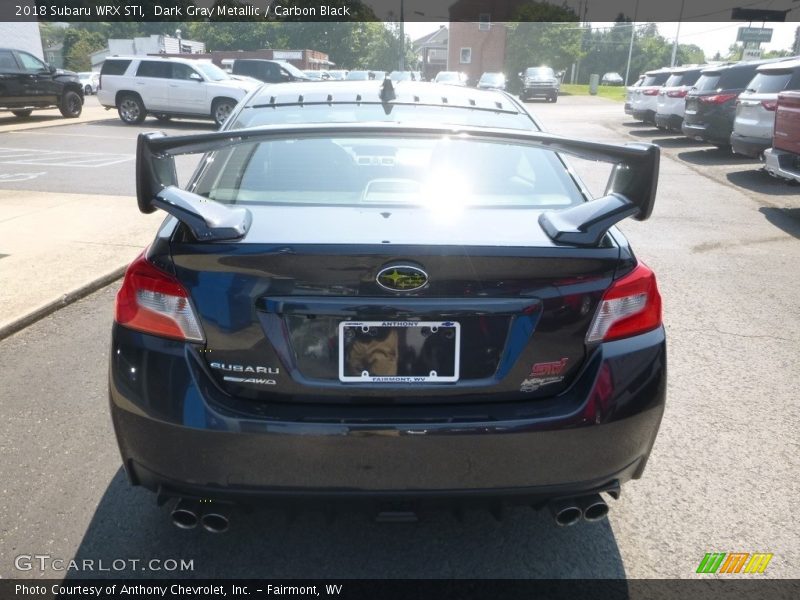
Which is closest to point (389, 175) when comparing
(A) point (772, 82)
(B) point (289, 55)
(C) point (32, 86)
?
(A) point (772, 82)

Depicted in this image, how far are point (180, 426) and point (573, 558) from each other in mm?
1525

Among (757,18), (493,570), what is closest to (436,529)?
(493,570)

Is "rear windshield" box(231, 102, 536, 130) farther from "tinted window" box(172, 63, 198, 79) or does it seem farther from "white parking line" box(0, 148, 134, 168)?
"tinted window" box(172, 63, 198, 79)

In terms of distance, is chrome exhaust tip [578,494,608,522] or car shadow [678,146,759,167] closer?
chrome exhaust tip [578,494,608,522]

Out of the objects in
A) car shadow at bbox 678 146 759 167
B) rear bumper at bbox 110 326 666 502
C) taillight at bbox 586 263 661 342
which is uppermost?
taillight at bbox 586 263 661 342

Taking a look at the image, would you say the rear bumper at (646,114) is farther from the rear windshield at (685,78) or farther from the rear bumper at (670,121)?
the rear bumper at (670,121)

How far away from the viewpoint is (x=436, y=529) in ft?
9.16

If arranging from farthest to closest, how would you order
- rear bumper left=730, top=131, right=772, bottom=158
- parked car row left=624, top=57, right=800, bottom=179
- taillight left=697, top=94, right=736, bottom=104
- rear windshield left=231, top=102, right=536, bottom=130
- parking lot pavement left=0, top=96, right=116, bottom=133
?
parking lot pavement left=0, top=96, right=116, bottom=133, taillight left=697, top=94, right=736, bottom=104, rear bumper left=730, top=131, right=772, bottom=158, parked car row left=624, top=57, right=800, bottom=179, rear windshield left=231, top=102, right=536, bottom=130

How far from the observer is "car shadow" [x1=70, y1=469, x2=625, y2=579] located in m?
2.55

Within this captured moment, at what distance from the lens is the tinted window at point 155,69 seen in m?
21.5

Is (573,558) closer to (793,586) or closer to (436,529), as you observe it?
(436,529)

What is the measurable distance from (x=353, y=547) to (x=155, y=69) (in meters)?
21.9

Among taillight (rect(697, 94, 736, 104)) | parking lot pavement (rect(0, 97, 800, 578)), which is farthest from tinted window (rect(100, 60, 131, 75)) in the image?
parking lot pavement (rect(0, 97, 800, 578))

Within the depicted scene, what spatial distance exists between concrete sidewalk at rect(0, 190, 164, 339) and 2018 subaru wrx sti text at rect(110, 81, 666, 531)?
3190mm
